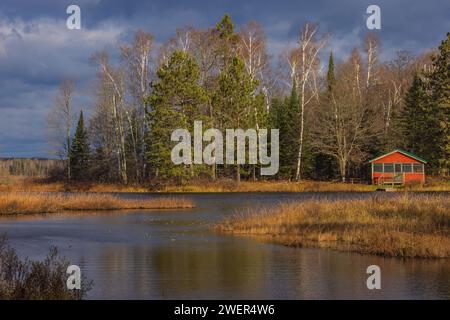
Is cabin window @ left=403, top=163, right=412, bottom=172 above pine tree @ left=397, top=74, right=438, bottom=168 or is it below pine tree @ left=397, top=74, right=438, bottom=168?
below

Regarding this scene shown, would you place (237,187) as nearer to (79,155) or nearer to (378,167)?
(378,167)

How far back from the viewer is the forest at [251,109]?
61281mm

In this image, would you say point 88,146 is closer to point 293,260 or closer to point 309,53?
point 309,53

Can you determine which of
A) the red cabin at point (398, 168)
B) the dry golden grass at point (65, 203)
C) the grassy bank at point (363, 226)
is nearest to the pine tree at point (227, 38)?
the red cabin at point (398, 168)

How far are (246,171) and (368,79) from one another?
19273 mm

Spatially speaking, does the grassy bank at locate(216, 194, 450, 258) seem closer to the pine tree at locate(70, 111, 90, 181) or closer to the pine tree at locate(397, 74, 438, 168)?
the pine tree at locate(397, 74, 438, 168)

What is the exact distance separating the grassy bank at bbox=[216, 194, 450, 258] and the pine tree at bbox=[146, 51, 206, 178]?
30.4 metres

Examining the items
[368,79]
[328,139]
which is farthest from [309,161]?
[368,79]

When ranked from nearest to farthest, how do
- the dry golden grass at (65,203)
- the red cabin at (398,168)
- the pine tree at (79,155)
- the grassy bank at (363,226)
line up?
the grassy bank at (363,226)
the dry golden grass at (65,203)
the red cabin at (398,168)
the pine tree at (79,155)

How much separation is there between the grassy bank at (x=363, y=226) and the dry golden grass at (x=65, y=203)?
16.3 meters

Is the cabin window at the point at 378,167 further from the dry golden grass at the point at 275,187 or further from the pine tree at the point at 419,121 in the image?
the pine tree at the point at 419,121

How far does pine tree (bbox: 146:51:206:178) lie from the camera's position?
58.9 metres

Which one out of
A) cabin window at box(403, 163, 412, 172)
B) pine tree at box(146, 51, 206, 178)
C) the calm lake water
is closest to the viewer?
the calm lake water

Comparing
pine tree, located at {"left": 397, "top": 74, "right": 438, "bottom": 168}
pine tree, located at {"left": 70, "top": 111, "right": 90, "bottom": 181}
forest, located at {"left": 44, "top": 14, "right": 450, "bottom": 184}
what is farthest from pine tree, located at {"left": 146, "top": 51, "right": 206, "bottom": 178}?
pine tree, located at {"left": 397, "top": 74, "right": 438, "bottom": 168}
